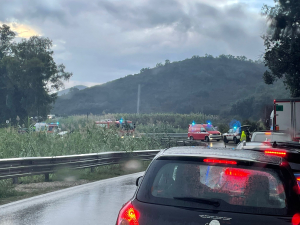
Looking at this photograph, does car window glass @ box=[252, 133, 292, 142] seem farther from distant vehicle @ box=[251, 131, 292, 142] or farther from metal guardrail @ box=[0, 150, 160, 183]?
metal guardrail @ box=[0, 150, 160, 183]

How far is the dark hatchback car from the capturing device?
3.63m

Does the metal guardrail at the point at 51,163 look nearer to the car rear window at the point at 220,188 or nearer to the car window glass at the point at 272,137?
the car window glass at the point at 272,137

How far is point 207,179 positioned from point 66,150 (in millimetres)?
14466

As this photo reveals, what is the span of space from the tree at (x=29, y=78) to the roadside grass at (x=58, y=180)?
47.6 m

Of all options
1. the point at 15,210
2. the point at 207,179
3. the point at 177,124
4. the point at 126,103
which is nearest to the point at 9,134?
the point at 15,210

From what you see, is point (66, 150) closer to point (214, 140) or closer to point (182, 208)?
point (182, 208)

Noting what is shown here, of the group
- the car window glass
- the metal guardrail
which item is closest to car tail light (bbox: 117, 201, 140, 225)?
the metal guardrail

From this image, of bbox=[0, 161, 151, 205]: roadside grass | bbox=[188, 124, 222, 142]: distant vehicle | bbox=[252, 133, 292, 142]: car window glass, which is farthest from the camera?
bbox=[188, 124, 222, 142]: distant vehicle

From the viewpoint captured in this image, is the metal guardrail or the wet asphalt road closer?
the wet asphalt road

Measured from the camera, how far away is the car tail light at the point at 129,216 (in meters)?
3.87

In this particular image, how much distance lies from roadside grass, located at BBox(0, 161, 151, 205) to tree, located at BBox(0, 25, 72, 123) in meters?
47.6

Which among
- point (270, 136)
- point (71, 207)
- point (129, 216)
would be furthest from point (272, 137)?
point (129, 216)

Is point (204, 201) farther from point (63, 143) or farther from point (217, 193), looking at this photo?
point (63, 143)

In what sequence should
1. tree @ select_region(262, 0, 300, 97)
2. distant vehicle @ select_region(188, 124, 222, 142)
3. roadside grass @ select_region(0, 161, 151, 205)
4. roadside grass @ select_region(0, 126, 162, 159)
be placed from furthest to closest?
distant vehicle @ select_region(188, 124, 222, 142)
tree @ select_region(262, 0, 300, 97)
roadside grass @ select_region(0, 126, 162, 159)
roadside grass @ select_region(0, 161, 151, 205)
